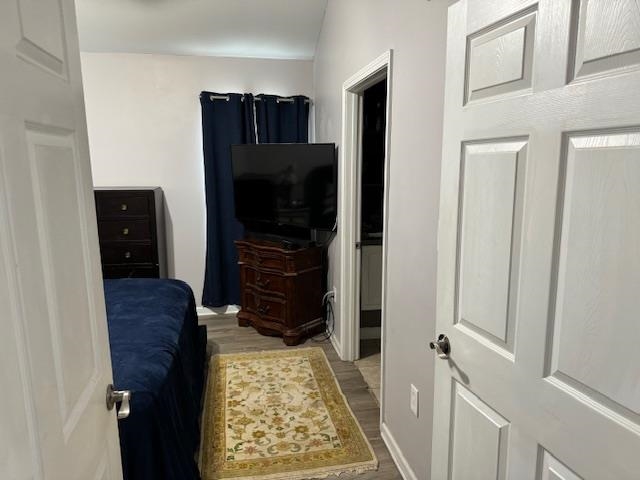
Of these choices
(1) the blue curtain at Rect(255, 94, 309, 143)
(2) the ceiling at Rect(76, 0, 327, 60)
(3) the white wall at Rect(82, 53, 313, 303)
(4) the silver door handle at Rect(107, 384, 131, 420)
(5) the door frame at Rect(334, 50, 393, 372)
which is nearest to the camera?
(4) the silver door handle at Rect(107, 384, 131, 420)

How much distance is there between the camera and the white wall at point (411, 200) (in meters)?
1.73

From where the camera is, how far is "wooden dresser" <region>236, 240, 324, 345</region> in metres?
3.57

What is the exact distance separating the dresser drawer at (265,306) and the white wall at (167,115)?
2.88 ft

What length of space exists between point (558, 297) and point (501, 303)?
0.66 ft

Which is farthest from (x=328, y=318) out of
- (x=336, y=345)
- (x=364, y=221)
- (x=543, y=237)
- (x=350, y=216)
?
(x=543, y=237)

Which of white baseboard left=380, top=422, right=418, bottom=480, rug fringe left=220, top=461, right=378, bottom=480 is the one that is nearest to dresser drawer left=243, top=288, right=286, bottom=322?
white baseboard left=380, top=422, right=418, bottom=480

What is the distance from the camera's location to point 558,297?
939mm

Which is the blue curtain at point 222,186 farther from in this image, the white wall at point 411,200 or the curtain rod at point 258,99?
the white wall at point 411,200

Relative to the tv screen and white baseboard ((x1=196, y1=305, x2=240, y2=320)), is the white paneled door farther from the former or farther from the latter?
white baseboard ((x1=196, y1=305, x2=240, y2=320))

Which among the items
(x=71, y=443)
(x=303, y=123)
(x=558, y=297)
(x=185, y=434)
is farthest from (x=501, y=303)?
(x=303, y=123)

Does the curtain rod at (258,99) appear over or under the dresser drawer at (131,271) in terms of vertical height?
over

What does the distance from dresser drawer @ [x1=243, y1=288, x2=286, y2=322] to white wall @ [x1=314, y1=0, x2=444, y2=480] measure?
1461 mm

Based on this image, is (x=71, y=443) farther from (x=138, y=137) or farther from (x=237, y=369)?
(x=138, y=137)

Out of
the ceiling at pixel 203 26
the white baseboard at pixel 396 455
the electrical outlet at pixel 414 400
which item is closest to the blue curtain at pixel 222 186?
the ceiling at pixel 203 26
